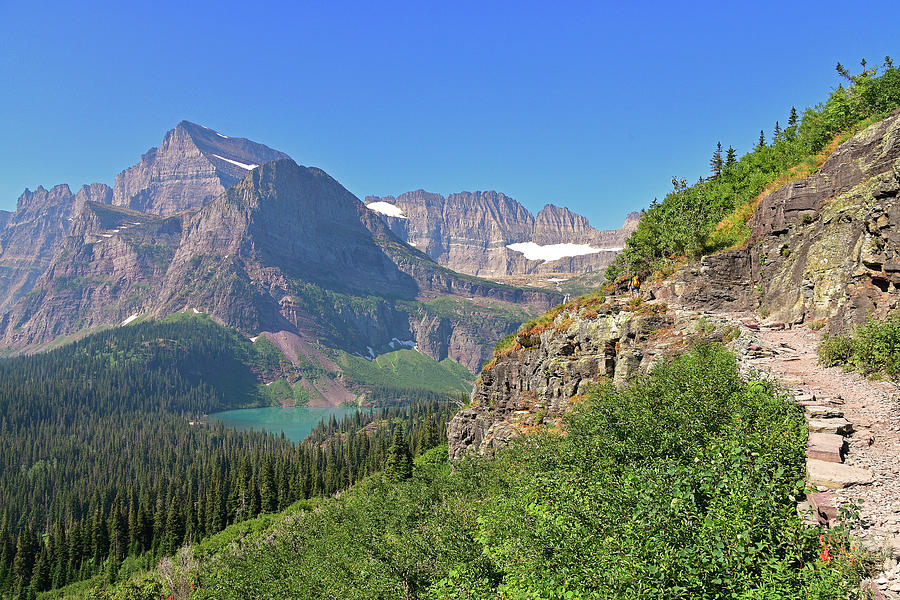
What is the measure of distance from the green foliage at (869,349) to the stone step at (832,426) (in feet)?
17.3

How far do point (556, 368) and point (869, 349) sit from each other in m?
23.5

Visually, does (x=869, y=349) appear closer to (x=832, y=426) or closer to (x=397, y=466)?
(x=832, y=426)

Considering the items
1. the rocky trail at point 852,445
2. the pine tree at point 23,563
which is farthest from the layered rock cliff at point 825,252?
the pine tree at point 23,563

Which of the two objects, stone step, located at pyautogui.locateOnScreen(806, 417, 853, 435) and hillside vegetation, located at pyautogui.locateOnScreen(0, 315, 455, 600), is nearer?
stone step, located at pyautogui.locateOnScreen(806, 417, 853, 435)

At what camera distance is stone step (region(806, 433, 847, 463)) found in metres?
14.0

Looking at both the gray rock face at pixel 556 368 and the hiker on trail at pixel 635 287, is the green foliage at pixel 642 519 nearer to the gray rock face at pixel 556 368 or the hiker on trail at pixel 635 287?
the gray rock face at pixel 556 368

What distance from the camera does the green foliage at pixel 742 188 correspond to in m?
36.5

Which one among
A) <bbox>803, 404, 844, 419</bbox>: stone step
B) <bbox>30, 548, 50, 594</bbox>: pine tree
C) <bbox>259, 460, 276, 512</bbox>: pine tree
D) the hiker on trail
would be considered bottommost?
<bbox>30, 548, 50, 594</bbox>: pine tree

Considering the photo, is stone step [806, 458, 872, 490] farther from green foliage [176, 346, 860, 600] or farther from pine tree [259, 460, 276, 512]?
pine tree [259, 460, 276, 512]

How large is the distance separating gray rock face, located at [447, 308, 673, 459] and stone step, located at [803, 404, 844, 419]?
42.3ft

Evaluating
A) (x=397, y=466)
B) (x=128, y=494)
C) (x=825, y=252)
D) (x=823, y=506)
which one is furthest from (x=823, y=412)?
(x=128, y=494)

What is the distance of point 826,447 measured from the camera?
47.2 feet

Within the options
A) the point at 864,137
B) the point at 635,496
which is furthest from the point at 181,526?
the point at 864,137

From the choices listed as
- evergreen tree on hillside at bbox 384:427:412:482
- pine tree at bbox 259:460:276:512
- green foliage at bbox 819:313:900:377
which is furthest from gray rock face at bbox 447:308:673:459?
pine tree at bbox 259:460:276:512
